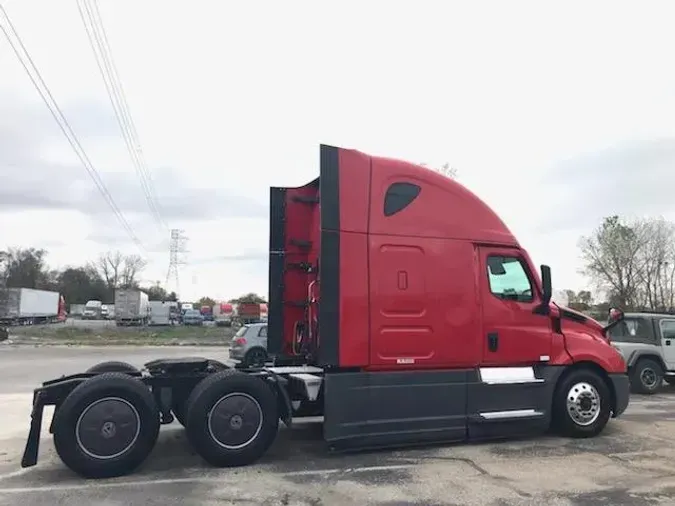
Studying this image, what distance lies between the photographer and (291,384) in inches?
288

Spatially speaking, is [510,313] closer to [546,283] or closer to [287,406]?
[546,283]

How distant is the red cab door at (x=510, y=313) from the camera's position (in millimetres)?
7848

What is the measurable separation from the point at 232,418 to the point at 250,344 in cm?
1436

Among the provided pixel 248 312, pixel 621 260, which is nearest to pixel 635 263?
pixel 621 260

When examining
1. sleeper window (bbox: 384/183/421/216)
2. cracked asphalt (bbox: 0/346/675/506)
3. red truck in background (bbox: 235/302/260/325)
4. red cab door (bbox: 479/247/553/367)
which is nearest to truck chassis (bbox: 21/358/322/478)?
cracked asphalt (bbox: 0/346/675/506)

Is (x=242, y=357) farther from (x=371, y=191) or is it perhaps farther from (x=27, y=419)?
(x=371, y=191)

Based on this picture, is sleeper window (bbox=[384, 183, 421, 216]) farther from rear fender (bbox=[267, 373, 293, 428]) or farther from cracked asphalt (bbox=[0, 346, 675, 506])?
cracked asphalt (bbox=[0, 346, 675, 506])

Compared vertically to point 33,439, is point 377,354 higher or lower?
higher

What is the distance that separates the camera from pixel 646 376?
1344cm

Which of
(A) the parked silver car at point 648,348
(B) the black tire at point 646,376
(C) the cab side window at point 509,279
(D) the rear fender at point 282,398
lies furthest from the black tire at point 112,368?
(B) the black tire at point 646,376

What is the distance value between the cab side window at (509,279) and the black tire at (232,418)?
3.28 m

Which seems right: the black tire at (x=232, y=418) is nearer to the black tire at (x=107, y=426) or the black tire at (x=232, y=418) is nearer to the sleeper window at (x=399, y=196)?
the black tire at (x=107, y=426)

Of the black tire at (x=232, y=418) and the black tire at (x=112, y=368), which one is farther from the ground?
the black tire at (x=112, y=368)

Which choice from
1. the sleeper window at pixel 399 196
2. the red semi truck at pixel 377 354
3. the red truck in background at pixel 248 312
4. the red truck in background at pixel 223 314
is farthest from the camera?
the red truck in background at pixel 223 314
